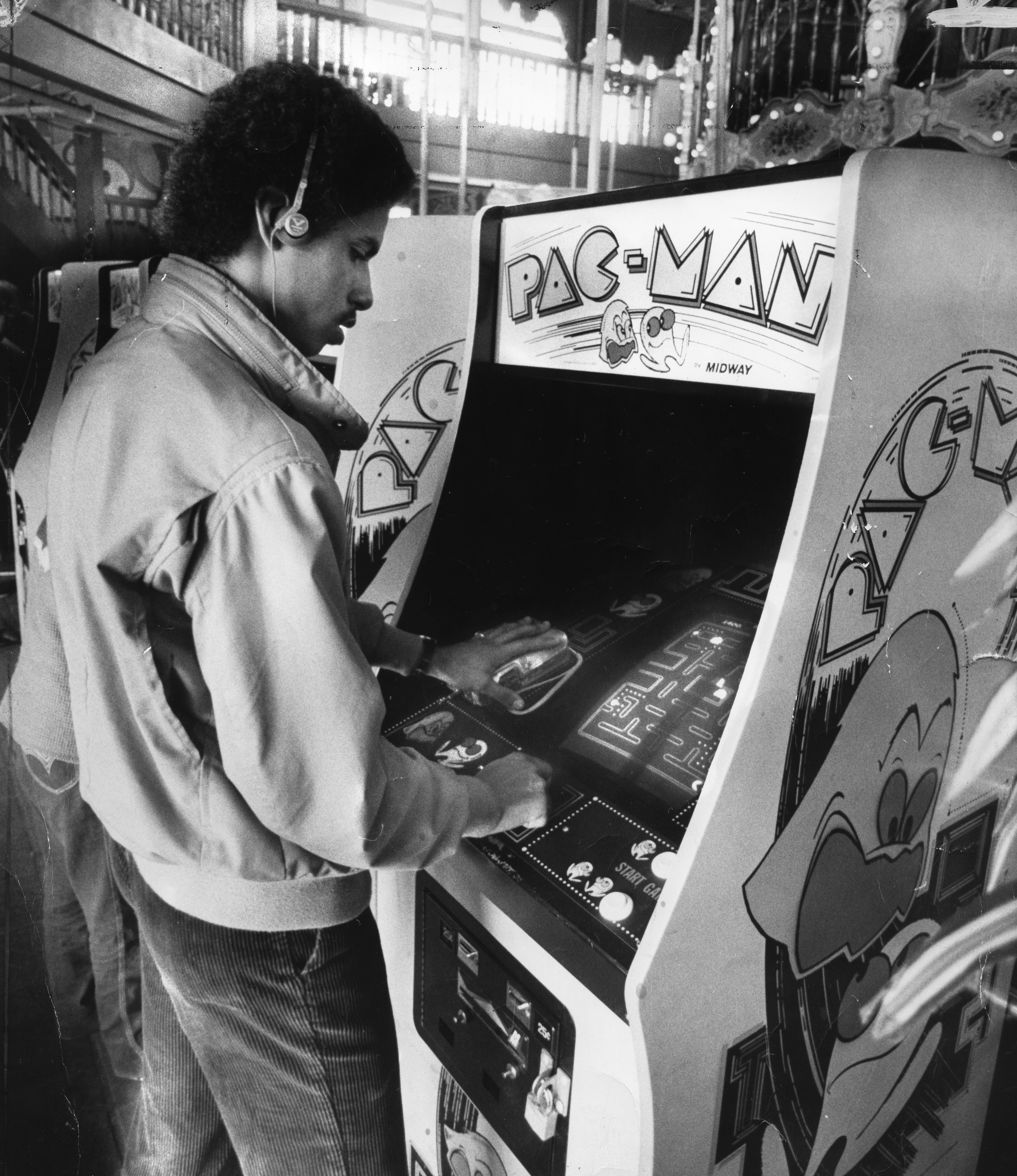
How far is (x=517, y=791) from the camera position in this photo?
117 centimetres

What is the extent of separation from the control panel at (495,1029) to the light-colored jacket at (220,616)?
0.94ft

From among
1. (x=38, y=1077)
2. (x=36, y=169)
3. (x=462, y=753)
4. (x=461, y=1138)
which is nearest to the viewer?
(x=36, y=169)

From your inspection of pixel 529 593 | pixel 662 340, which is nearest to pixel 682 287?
pixel 662 340

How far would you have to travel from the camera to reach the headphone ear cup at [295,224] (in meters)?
1.03

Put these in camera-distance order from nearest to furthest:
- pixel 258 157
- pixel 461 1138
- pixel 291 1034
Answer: pixel 258 157, pixel 291 1034, pixel 461 1138

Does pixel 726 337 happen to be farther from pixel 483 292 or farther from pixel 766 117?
pixel 766 117

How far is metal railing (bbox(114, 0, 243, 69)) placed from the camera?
1146 millimetres

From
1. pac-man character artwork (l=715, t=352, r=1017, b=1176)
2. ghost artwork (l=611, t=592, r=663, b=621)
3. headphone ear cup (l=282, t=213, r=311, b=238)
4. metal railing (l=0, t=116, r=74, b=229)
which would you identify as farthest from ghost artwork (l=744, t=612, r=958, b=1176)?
metal railing (l=0, t=116, r=74, b=229)

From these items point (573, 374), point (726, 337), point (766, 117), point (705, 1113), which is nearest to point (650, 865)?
point (705, 1113)

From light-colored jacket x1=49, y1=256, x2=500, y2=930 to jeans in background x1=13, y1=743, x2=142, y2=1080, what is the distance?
0.73 meters

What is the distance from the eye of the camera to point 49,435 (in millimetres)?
1638

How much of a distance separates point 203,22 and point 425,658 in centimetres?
94

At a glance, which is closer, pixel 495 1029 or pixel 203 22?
pixel 203 22

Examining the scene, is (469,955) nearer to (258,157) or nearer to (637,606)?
(637,606)
